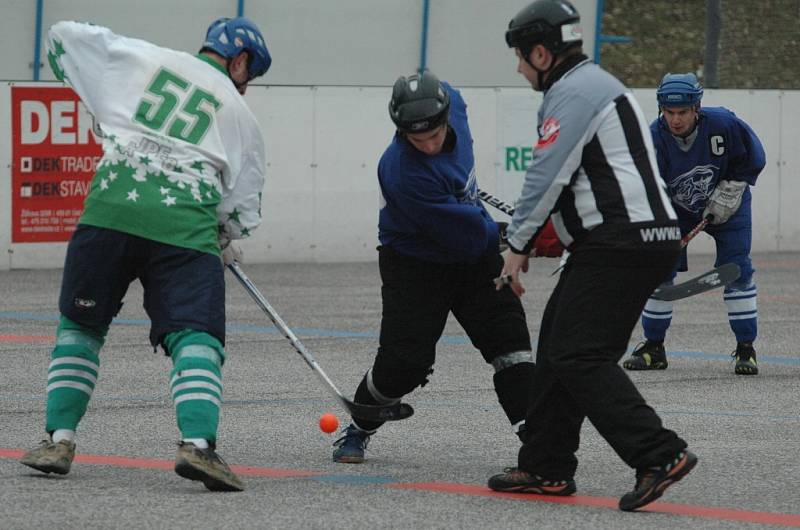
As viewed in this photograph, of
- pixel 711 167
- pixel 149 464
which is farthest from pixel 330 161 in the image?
pixel 149 464

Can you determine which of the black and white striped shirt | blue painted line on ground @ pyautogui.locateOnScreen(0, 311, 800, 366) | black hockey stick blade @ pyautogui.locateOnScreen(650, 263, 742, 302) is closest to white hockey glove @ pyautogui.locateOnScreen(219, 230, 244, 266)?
the black and white striped shirt

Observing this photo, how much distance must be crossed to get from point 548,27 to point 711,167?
377 cm

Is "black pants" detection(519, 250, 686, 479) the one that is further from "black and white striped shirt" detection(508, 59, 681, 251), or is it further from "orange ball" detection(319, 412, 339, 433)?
"orange ball" detection(319, 412, 339, 433)

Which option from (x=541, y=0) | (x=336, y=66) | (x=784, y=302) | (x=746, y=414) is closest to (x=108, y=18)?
(x=336, y=66)

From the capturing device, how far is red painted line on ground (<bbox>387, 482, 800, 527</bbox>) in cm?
512

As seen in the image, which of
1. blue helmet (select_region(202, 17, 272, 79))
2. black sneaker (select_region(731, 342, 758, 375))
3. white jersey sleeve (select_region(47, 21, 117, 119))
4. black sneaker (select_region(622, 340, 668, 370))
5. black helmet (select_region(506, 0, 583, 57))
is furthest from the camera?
black sneaker (select_region(622, 340, 668, 370))

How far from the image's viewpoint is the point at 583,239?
5.34 metres

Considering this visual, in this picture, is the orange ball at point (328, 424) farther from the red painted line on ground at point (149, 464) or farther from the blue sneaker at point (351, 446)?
the red painted line on ground at point (149, 464)

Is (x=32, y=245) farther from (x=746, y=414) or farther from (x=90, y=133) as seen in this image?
(x=746, y=414)

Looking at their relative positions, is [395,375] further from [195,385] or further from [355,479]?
[195,385]

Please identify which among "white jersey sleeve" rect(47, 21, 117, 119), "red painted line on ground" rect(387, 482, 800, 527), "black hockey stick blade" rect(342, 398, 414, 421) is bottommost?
"red painted line on ground" rect(387, 482, 800, 527)

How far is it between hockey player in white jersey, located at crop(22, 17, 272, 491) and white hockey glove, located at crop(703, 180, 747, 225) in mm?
3870

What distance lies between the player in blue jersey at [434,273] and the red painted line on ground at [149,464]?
1.07ft

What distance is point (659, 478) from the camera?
5.14 meters
